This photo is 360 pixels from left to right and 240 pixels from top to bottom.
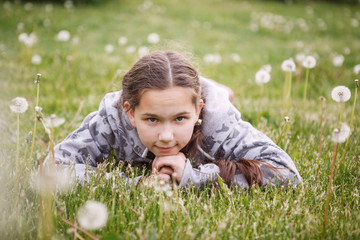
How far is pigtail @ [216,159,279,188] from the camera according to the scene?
7.11ft

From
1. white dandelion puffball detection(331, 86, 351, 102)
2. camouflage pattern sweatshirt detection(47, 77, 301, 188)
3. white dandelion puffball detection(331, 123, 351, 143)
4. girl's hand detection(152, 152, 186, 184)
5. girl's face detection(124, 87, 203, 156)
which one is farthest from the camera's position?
camouflage pattern sweatshirt detection(47, 77, 301, 188)

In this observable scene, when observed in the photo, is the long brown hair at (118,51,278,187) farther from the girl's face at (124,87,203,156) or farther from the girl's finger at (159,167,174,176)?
the girl's finger at (159,167,174,176)

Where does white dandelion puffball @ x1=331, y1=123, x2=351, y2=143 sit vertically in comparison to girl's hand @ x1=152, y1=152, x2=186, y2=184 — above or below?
above

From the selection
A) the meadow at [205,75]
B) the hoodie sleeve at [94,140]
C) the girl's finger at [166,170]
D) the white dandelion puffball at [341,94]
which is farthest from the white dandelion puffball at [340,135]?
the hoodie sleeve at [94,140]

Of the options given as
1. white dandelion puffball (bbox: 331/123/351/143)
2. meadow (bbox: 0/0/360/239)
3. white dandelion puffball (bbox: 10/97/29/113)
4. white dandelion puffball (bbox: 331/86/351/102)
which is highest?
white dandelion puffball (bbox: 331/86/351/102)

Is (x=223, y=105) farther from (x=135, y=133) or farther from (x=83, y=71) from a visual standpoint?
(x=83, y=71)

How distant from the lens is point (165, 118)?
2.03 metres

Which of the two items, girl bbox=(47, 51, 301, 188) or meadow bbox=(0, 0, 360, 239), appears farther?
girl bbox=(47, 51, 301, 188)

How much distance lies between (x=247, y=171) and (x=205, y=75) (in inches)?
58.1

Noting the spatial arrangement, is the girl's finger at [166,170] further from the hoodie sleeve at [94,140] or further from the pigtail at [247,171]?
the hoodie sleeve at [94,140]

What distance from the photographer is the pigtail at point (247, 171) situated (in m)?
2.17

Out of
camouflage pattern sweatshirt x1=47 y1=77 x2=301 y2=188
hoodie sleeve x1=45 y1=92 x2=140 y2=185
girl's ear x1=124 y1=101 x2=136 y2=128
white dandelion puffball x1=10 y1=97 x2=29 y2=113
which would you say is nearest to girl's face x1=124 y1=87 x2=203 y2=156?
girl's ear x1=124 y1=101 x2=136 y2=128

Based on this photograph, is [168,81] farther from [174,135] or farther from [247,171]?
[247,171]

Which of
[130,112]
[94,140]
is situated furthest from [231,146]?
[94,140]
